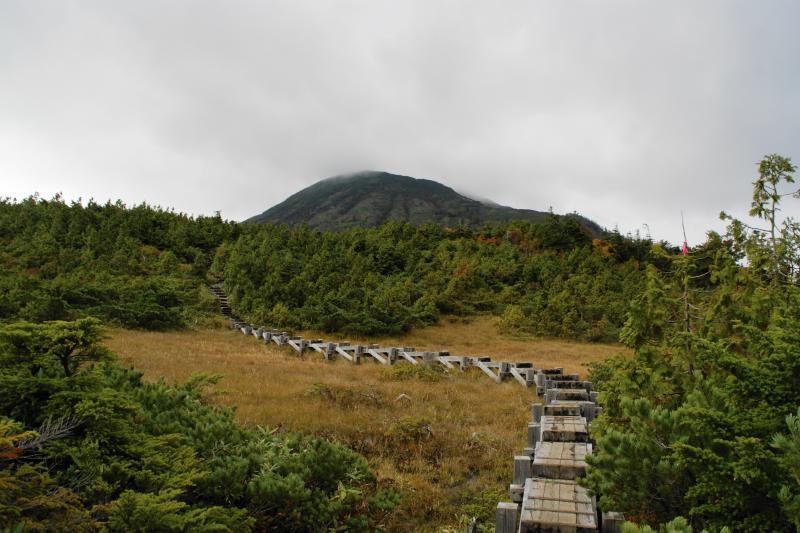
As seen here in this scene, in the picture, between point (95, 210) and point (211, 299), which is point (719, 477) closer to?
point (211, 299)

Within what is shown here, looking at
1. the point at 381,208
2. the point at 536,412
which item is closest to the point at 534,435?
the point at 536,412

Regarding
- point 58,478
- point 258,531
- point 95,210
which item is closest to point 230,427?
point 258,531

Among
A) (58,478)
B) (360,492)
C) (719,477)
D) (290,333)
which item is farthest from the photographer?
(290,333)

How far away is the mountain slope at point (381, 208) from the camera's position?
126625mm

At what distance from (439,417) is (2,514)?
28.3ft

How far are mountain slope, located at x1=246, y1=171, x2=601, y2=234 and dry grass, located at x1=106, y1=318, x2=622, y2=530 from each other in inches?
3855

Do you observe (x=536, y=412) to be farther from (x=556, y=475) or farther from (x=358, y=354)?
(x=358, y=354)

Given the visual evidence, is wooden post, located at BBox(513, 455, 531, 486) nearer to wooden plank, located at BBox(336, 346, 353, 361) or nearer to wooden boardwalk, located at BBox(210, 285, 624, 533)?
wooden boardwalk, located at BBox(210, 285, 624, 533)

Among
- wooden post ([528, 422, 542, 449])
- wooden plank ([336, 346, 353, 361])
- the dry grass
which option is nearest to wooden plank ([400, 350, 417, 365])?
the dry grass

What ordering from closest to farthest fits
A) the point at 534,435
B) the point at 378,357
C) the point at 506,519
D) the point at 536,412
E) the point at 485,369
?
1. the point at 506,519
2. the point at 534,435
3. the point at 536,412
4. the point at 485,369
5. the point at 378,357

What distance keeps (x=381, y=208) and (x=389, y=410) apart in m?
135

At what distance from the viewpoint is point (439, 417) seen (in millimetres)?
10773

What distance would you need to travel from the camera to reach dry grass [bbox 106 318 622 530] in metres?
7.55

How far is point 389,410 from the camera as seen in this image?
11.1m
